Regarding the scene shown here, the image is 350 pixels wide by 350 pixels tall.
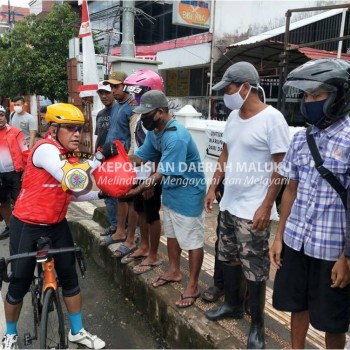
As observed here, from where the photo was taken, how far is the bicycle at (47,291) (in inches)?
91.0

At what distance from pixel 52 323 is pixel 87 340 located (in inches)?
13.5

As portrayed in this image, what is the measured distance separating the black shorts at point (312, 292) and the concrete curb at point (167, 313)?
0.56 m

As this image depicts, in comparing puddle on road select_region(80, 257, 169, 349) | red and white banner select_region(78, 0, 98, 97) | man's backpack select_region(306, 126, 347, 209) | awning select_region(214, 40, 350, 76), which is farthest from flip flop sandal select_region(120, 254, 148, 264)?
awning select_region(214, 40, 350, 76)

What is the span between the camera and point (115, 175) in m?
2.49

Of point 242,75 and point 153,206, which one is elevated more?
point 242,75

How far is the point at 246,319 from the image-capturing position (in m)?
2.62

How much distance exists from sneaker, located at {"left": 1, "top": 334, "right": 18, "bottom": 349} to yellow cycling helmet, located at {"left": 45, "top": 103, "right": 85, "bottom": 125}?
1.58 meters

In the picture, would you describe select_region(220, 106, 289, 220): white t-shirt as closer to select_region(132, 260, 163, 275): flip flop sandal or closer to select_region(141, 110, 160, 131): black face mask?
select_region(141, 110, 160, 131): black face mask

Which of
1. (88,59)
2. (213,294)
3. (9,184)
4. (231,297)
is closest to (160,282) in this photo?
(213,294)

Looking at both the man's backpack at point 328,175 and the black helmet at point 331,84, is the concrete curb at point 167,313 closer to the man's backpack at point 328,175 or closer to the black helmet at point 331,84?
the man's backpack at point 328,175

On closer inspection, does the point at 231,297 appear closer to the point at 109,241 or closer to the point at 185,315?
the point at 185,315

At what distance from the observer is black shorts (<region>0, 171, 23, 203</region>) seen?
16.1ft

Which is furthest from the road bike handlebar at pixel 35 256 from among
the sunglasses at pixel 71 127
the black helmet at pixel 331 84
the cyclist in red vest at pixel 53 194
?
the black helmet at pixel 331 84

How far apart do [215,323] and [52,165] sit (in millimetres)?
1542
